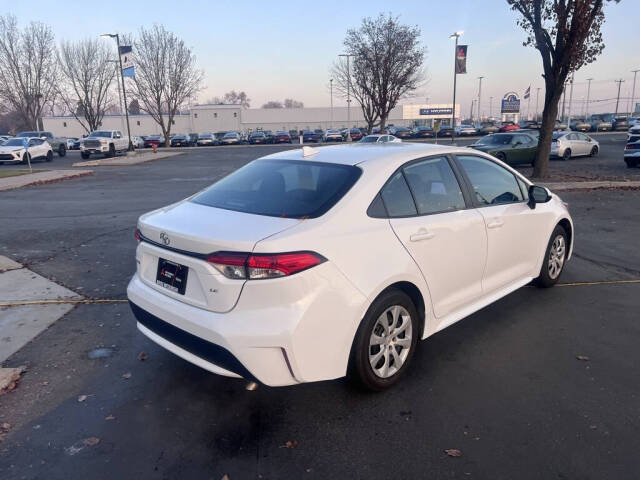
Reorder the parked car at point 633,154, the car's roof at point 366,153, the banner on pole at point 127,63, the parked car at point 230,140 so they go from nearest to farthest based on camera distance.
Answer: the car's roof at point 366,153, the parked car at point 633,154, the banner on pole at point 127,63, the parked car at point 230,140

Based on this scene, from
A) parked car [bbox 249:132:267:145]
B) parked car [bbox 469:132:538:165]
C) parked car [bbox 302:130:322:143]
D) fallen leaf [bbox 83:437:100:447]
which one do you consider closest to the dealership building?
parked car [bbox 302:130:322:143]

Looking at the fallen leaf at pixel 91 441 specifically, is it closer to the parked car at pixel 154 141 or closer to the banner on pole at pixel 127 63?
the banner on pole at pixel 127 63

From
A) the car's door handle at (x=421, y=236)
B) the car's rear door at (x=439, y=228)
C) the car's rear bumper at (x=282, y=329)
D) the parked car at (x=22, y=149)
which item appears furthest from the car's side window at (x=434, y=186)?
the parked car at (x=22, y=149)

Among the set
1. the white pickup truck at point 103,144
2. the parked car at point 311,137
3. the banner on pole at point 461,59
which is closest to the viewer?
the banner on pole at point 461,59

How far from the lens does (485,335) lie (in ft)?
14.1

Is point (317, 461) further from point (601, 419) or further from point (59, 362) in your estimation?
point (59, 362)

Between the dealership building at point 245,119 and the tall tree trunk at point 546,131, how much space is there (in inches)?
2986

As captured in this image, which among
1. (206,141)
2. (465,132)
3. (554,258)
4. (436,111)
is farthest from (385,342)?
(436,111)

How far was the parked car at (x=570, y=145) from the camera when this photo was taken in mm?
23156

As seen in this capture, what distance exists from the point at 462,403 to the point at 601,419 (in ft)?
2.77

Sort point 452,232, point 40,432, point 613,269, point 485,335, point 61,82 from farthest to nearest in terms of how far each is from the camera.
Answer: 1. point 61,82
2. point 613,269
3. point 485,335
4. point 452,232
5. point 40,432

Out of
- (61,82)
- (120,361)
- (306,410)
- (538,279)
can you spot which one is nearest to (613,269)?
(538,279)

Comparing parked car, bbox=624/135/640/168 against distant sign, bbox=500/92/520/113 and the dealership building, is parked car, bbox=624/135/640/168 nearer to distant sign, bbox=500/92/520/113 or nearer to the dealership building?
distant sign, bbox=500/92/520/113

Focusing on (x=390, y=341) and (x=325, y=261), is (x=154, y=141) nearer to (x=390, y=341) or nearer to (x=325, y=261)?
(x=390, y=341)
